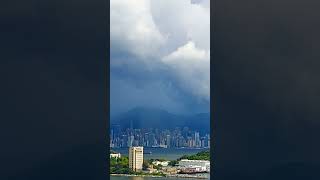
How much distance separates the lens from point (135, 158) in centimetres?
796

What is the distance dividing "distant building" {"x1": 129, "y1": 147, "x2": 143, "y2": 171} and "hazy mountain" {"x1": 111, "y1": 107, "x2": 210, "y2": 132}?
0.36 meters

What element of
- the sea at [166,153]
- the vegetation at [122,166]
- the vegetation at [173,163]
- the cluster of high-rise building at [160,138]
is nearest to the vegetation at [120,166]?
the vegetation at [122,166]

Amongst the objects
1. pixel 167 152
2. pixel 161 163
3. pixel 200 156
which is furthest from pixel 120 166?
pixel 161 163

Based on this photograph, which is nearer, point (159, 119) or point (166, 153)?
point (166, 153)

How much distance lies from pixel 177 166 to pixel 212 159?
550cm

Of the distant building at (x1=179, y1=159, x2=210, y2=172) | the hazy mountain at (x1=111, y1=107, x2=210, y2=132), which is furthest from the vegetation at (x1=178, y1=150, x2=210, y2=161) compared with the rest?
the hazy mountain at (x1=111, y1=107, x2=210, y2=132)

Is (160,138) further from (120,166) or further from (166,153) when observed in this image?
(120,166)

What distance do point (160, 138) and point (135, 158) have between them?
69 centimetres

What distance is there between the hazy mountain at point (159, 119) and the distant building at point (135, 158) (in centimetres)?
36

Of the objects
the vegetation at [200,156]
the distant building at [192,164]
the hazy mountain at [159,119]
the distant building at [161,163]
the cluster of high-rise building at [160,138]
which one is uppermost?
the hazy mountain at [159,119]

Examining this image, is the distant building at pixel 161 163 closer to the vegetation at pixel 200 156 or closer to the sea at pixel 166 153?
the sea at pixel 166 153

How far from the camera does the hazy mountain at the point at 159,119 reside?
24.6 ft
